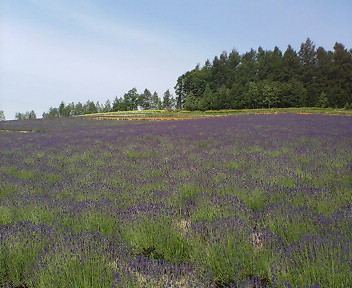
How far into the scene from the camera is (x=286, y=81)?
4875cm

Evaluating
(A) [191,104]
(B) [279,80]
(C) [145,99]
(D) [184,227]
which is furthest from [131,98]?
(D) [184,227]

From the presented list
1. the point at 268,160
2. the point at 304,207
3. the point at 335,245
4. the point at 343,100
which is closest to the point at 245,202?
the point at 304,207

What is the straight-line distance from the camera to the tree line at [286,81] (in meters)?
44.1

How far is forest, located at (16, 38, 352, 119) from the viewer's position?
44.2 m

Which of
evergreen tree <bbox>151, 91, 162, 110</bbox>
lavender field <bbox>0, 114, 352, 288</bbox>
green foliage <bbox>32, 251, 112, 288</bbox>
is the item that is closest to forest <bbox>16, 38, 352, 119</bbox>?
evergreen tree <bbox>151, 91, 162, 110</bbox>

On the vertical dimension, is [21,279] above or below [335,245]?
below

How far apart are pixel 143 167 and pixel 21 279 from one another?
3655mm

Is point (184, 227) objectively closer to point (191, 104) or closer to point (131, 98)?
point (191, 104)

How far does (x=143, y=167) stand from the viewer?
6.05 m

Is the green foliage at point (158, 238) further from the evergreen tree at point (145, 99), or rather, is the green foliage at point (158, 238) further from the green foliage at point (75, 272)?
the evergreen tree at point (145, 99)

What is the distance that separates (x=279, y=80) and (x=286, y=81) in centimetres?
110

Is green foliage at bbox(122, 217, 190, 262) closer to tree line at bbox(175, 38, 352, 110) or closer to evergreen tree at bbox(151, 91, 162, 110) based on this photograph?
tree line at bbox(175, 38, 352, 110)

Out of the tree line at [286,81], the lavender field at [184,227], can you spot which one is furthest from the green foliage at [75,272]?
the tree line at [286,81]

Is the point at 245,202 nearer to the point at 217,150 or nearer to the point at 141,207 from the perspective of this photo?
the point at 141,207
